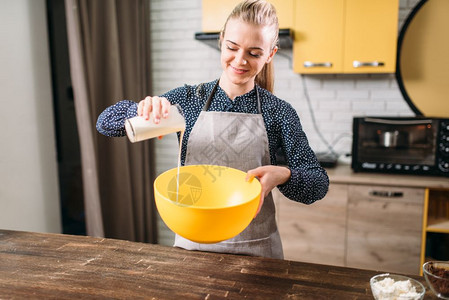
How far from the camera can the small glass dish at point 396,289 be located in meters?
0.82

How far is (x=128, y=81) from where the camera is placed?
9.54 ft

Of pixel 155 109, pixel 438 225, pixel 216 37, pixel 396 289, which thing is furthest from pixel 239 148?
pixel 438 225

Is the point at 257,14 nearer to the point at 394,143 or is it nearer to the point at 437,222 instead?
the point at 394,143

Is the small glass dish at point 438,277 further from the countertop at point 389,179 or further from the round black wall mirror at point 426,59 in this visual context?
the round black wall mirror at point 426,59

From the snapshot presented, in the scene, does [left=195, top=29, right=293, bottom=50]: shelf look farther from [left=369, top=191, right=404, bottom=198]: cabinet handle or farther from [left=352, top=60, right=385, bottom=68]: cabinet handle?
[left=369, top=191, right=404, bottom=198]: cabinet handle

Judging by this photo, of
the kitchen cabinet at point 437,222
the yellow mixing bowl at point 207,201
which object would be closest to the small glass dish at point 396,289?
the yellow mixing bowl at point 207,201

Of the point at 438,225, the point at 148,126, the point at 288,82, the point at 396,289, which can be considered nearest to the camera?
the point at 396,289

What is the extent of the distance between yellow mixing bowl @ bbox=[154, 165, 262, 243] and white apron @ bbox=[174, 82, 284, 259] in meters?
0.26

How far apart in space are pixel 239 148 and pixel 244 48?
371 millimetres

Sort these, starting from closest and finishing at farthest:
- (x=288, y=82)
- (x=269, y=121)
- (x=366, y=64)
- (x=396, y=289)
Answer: (x=396, y=289) < (x=269, y=121) < (x=366, y=64) < (x=288, y=82)

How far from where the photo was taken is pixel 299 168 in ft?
4.20

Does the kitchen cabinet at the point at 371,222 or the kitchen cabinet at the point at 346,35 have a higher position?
the kitchen cabinet at the point at 346,35

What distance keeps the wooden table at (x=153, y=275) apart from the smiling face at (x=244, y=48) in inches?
23.2

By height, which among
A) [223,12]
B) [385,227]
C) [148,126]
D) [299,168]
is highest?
[223,12]
